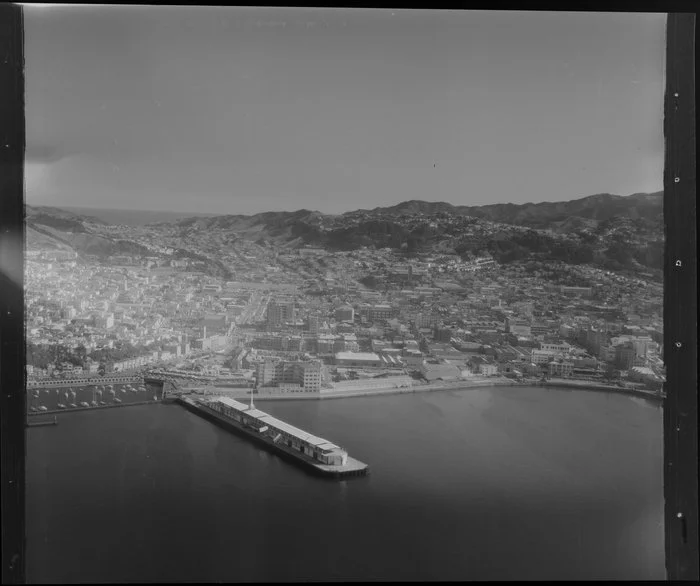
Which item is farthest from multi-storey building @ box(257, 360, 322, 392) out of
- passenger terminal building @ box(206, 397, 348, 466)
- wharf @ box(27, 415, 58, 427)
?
wharf @ box(27, 415, 58, 427)

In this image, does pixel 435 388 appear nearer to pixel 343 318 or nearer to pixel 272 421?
pixel 343 318

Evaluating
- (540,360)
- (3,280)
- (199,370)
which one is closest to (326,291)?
(199,370)

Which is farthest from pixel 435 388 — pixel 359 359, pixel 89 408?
pixel 89 408

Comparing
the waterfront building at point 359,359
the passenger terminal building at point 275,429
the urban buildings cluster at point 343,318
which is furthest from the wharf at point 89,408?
the waterfront building at point 359,359

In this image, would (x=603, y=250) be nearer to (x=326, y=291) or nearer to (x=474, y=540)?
(x=326, y=291)

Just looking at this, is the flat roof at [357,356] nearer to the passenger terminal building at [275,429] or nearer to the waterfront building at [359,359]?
the waterfront building at [359,359]

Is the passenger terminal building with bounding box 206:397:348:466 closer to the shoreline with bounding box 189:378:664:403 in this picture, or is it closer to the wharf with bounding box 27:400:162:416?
the shoreline with bounding box 189:378:664:403
